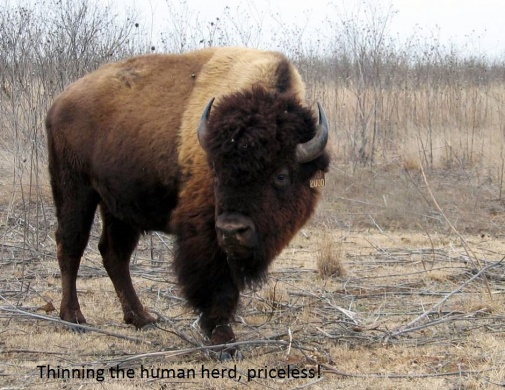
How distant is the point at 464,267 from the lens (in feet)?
24.5

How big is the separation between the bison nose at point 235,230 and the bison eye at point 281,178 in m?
0.36

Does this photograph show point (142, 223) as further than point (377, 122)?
No

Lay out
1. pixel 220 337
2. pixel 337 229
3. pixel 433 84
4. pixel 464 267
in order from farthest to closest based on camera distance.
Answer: pixel 433 84 < pixel 337 229 < pixel 464 267 < pixel 220 337

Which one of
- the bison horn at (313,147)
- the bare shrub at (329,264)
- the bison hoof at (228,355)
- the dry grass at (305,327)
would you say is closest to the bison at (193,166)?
the bison horn at (313,147)

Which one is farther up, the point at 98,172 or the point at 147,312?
the point at 98,172

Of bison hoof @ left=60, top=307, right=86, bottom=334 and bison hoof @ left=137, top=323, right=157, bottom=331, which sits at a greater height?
bison hoof @ left=60, top=307, right=86, bottom=334

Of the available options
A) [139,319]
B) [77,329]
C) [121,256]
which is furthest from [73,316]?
[121,256]

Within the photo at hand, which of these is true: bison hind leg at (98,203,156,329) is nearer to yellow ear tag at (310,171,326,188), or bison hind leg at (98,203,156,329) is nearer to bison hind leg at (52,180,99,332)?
bison hind leg at (52,180,99,332)

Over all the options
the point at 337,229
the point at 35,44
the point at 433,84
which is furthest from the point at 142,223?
the point at 433,84

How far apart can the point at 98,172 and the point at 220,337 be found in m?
1.88

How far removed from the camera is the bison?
472 centimetres

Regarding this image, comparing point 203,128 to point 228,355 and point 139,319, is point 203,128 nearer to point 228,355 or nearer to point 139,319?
point 228,355

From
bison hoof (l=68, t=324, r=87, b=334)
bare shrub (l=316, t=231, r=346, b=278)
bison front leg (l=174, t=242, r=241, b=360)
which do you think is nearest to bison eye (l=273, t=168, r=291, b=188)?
bison front leg (l=174, t=242, r=241, b=360)

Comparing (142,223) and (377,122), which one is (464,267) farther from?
(377,122)
